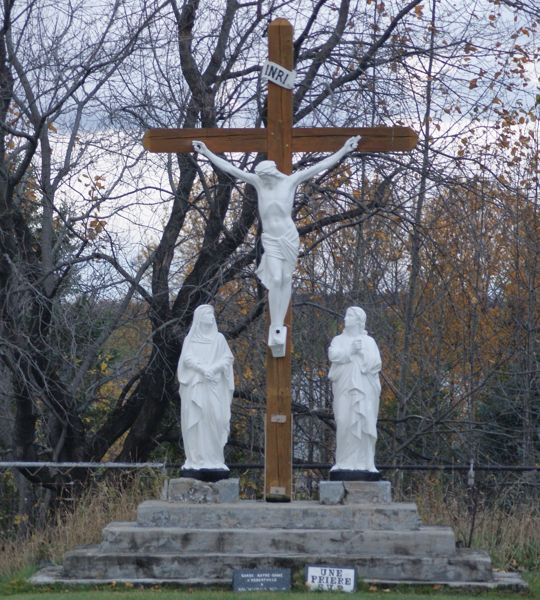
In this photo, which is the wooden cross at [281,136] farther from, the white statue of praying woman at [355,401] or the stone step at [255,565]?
the stone step at [255,565]

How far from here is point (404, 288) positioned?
1808 cm

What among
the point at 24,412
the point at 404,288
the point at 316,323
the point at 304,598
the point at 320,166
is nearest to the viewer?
the point at 304,598

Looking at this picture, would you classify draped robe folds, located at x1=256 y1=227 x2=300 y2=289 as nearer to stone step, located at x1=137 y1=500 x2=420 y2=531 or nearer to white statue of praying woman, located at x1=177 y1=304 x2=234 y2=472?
white statue of praying woman, located at x1=177 y1=304 x2=234 y2=472

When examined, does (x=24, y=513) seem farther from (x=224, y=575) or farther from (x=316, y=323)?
(x=224, y=575)

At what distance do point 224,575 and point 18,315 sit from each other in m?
5.03

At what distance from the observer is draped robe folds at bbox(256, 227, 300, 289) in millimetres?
10227

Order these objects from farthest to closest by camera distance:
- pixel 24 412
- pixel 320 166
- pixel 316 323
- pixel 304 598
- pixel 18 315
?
pixel 316 323
pixel 24 412
pixel 18 315
pixel 320 166
pixel 304 598

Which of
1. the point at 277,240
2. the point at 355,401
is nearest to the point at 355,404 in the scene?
the point at 355,401

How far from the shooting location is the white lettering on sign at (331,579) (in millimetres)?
8992

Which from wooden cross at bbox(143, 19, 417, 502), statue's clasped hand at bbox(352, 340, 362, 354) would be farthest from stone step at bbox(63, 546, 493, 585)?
wooden cross at bbox(143, 19, 417, 502)

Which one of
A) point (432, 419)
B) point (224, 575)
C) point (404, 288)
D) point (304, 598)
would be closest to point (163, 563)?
point (224, 575)

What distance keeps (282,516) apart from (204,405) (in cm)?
117

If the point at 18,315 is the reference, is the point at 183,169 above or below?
above

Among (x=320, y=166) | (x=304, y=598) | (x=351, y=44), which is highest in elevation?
(x=351, y=44)
